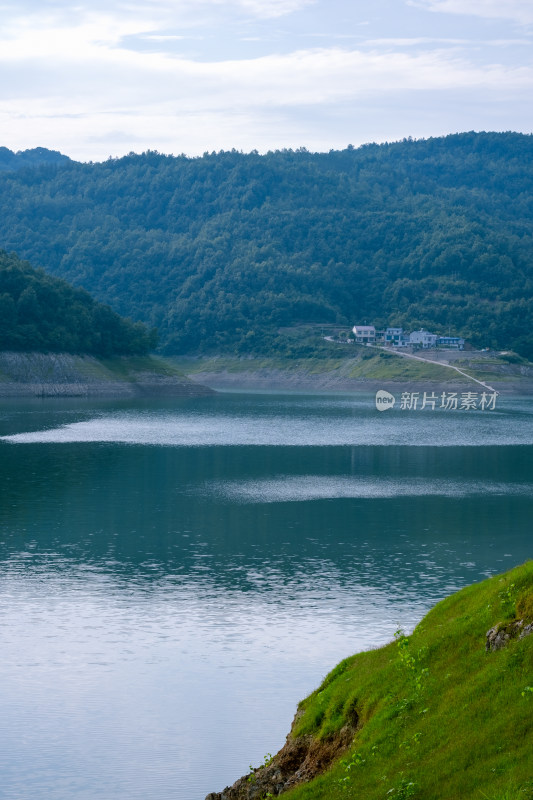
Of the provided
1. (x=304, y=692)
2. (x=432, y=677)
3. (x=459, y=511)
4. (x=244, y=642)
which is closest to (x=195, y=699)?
(x=304, y=692)

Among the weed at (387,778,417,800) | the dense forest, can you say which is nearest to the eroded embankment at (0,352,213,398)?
the dense forest

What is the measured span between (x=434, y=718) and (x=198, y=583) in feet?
71.3

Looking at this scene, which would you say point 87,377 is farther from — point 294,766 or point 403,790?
point 403,790

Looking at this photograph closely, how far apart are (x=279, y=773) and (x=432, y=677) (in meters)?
3.06

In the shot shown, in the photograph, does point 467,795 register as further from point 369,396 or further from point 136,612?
point 369,396

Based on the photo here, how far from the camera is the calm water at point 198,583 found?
1977 cm

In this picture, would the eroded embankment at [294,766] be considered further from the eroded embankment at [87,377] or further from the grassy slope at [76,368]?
the grassy slope at [76,368]

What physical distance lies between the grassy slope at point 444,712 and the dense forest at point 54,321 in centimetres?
14676

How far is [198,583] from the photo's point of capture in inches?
1309

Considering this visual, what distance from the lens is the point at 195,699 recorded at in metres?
22.2

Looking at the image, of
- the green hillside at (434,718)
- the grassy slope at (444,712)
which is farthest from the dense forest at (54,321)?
the grassy slope at (444,712)

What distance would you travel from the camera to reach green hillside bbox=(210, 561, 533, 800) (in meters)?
10.8

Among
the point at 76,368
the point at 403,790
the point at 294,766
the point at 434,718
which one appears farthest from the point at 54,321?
the point at 403,790

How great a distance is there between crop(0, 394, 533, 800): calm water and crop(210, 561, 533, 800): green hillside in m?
3.95
